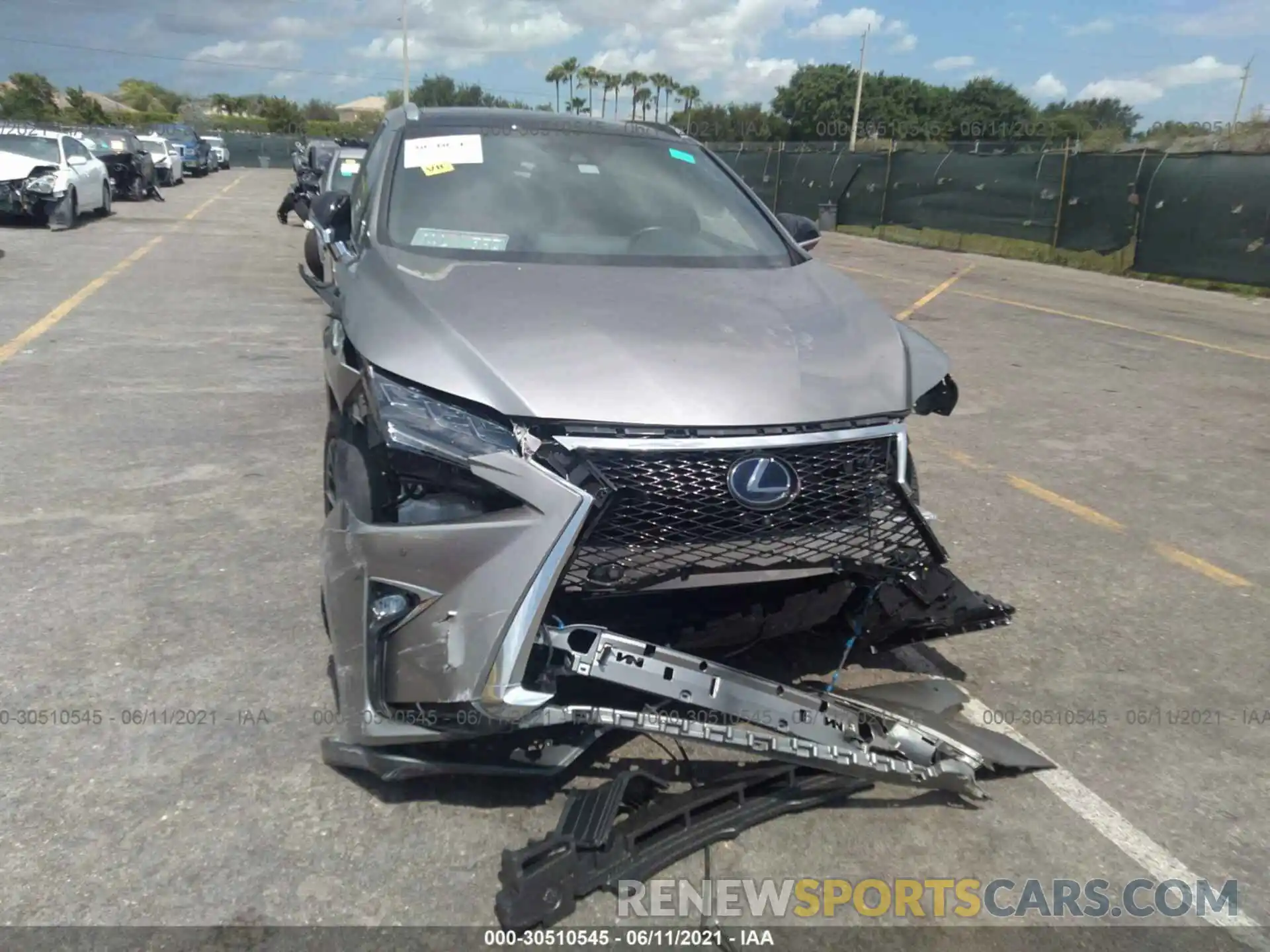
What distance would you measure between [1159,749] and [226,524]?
389 centimetres

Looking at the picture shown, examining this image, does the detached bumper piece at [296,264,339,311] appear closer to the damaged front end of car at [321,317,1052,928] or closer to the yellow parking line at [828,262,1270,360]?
the damaged front end of car at [321,317,1052,928]

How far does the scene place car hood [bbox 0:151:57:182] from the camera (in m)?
16.3

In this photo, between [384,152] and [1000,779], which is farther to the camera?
[384,152]

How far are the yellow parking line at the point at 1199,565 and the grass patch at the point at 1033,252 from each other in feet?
43.9

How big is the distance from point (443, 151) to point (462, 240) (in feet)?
2.13

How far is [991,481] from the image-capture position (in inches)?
237

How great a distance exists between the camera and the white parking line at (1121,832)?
2.62 m

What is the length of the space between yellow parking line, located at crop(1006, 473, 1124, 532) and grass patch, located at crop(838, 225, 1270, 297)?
41.9ft

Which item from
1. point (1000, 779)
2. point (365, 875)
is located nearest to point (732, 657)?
point (1000, 779)

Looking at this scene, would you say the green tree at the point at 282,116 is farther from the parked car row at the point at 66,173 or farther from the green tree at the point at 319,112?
the parked car row at the point at 66,173

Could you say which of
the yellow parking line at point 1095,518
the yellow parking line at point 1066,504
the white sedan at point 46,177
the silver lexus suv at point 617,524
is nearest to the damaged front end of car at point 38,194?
the white sedan at point 46,177

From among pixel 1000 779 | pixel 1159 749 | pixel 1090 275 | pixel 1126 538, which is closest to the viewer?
pixel 1000 779

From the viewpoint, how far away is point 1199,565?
16.1 feet

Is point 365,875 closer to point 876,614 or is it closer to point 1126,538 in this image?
point 876,614
